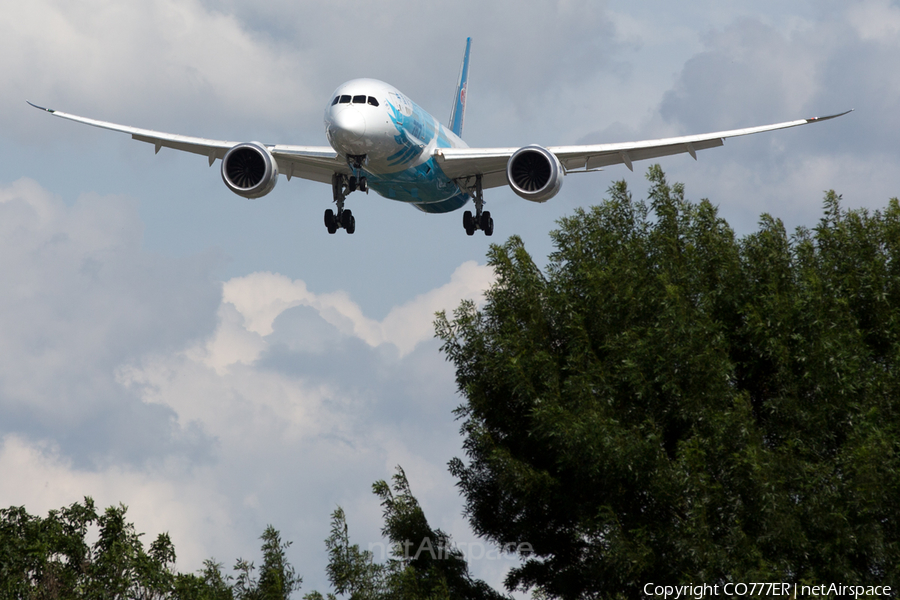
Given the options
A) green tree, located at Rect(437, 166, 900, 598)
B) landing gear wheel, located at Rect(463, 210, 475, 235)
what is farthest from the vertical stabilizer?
green tree, located at Rect(437, 166, 900, 598)

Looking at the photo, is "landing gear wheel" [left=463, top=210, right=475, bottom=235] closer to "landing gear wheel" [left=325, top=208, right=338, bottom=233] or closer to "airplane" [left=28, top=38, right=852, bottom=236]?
"airplane" [left=28, top=38, right=852, bottom=236]

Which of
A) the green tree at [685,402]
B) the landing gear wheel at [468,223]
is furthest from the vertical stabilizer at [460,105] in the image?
the green tree at [685,402]

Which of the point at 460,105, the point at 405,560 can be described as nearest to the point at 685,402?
the point at 405,560

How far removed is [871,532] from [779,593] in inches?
102

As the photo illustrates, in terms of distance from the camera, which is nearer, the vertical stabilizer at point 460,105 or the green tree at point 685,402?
the green tree at point 685,402

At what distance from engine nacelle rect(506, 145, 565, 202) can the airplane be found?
3cm

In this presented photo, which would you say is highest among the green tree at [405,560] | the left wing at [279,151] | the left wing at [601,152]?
the left wing at [279,151]

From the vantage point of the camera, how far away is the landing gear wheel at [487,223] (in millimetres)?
37562

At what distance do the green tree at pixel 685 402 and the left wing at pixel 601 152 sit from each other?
6.24 feet

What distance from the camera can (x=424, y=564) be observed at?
98.0 ft

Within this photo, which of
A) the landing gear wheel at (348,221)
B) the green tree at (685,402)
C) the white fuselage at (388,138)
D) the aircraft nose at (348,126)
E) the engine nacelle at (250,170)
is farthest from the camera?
the landing gear wheel at (348,221)

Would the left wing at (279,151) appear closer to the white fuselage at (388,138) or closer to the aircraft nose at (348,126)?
the white fuselage at (388,138)

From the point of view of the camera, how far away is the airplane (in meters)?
29.0

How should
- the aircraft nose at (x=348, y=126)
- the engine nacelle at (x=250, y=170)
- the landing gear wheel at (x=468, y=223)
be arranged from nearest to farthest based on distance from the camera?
the aircraft nose at (x=348, y=126), the engine nacelle at (x=250, y=170), the landing gear wheel at (x=468, y=223)
